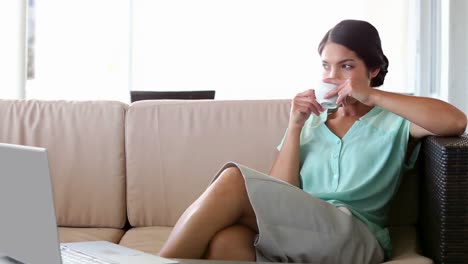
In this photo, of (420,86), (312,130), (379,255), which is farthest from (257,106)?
(420,86)

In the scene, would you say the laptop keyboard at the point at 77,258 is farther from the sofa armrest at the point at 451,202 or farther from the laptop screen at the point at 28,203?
the sofa armrest at the point at 451,202

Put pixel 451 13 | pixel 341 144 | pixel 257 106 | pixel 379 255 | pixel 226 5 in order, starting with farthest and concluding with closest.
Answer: pixel 226 5
pixel 451 13
pixel 257 106
pixel 341 144
pixel 379 255

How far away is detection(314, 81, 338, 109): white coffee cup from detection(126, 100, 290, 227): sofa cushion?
1.12 feet

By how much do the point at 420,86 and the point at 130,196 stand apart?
11.0ft

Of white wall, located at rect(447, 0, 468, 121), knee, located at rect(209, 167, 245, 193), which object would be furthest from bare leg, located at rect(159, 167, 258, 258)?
white wall, located at rect(447, 0, 468, 121)

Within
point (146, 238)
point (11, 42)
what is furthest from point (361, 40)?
point (11, 42)

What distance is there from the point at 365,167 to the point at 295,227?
1.32 ft

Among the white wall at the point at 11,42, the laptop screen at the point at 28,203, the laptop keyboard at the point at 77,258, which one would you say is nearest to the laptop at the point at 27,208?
the laptop screen at the point at 28,203

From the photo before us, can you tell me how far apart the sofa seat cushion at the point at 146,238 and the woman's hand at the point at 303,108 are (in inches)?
21.6

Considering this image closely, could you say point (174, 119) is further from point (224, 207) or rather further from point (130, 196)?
point (224, 207)

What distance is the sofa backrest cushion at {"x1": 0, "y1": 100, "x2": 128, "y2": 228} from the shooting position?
7.58 ft

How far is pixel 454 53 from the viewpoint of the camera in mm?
3535

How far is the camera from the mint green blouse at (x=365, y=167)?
1903 mm

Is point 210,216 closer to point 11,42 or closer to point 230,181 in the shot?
point 230,181
